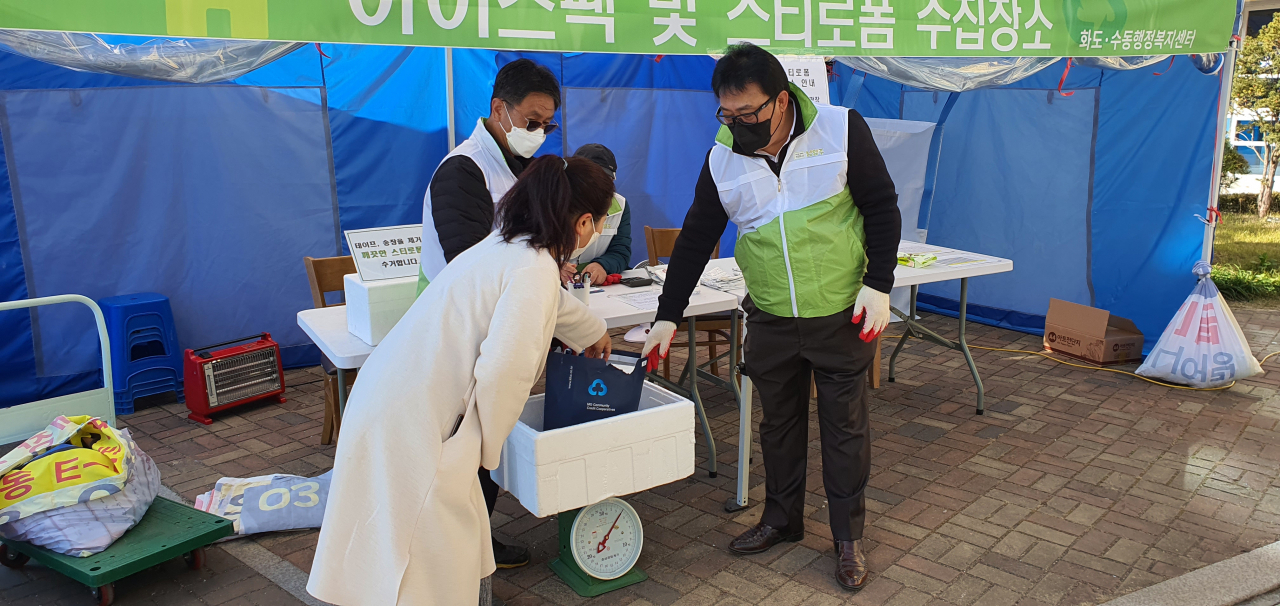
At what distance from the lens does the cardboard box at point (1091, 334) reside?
5.95 metres

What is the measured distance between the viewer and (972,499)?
3.94 metres

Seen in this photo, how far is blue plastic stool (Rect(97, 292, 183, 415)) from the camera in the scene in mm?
5051

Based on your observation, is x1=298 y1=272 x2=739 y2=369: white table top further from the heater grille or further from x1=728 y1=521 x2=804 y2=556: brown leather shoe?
the heater grille

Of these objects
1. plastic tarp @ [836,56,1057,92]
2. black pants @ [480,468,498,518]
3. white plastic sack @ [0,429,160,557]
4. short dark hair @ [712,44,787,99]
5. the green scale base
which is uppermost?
plastic tarp @ [836,56,1057,92]

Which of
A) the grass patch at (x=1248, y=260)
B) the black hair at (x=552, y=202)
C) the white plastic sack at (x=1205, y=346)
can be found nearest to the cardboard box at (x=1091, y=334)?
the white plastic sack at (x=1205, y=346)

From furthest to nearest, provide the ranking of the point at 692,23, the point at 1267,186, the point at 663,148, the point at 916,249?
the point at 1267,186 < the point at 663,148 < the point at 916,249 < the point at 692,23

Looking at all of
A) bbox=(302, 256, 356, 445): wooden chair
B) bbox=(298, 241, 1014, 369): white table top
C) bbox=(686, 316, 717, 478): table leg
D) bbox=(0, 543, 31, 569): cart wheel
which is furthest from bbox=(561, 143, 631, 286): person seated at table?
bbox=(0, 543, 31, 569): cart wheel

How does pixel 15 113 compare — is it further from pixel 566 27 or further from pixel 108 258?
pixel 566 27

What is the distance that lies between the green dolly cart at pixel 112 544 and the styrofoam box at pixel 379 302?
903 mm

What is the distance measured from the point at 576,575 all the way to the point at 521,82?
5.82 feet

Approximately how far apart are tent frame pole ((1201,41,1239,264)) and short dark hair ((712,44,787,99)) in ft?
13.1

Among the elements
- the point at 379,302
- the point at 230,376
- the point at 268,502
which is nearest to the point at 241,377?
the point at 230,376

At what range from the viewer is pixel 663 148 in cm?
722

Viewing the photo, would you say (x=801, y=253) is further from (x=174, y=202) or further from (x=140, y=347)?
(x=140, y=347)
